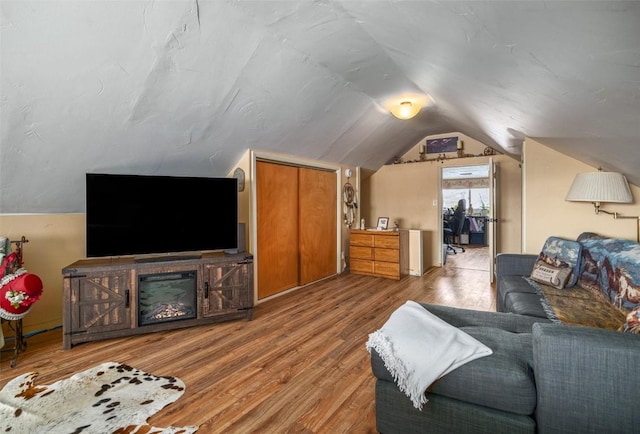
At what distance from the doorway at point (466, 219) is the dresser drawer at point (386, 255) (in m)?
1.59

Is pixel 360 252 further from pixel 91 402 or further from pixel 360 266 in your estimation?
pixel 91 402

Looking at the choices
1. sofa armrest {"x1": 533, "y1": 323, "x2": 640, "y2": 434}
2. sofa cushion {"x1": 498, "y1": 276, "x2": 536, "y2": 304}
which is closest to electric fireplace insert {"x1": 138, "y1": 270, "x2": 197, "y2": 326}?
sofa armrest {"x1": 533, "y1": 323, "x2": 640, "y2": 434}

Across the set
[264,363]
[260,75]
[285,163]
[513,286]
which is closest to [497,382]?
[264,363]

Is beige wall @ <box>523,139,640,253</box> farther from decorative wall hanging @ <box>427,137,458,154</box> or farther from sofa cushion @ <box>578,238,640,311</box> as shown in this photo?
decorative wall hanging @ <box>427,137,458,154</box>

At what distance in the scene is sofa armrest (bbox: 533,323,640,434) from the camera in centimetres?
98

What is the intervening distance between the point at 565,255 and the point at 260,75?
9.87 ft

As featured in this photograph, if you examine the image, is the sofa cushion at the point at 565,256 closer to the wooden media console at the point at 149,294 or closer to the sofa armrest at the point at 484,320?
the sofa armrest at the point at 484,320

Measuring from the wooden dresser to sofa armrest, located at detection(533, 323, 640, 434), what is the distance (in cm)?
333

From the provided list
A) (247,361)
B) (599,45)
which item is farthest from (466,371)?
(247,361)


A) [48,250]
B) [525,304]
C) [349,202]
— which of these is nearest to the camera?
[525,304]

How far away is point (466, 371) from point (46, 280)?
11.2 ft

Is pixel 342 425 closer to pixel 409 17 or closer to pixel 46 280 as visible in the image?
pixel 409 17

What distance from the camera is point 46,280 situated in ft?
8.77

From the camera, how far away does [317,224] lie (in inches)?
170
